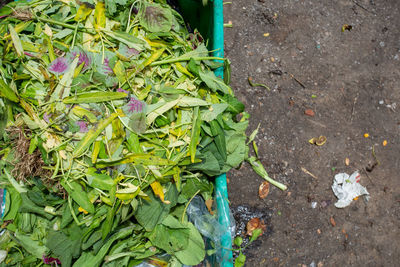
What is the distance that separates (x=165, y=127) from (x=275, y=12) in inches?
57.7

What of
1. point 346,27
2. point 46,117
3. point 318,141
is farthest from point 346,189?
point 46,117

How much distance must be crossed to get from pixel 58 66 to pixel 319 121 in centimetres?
165

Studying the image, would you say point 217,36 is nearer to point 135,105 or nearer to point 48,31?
point 135,105

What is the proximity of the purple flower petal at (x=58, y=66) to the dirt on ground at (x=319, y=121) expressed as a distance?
1.20 m

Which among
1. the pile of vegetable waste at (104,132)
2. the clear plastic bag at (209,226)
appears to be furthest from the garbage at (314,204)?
the pile of vegetable waste at (104,132)

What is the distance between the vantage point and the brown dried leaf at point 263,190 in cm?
209

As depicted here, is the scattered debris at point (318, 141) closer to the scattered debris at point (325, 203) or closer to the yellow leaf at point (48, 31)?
the scattered debris at point (325, 203)

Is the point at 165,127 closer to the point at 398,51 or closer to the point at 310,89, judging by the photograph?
the point at 310,89

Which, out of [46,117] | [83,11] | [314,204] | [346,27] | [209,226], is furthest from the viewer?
[346,27]

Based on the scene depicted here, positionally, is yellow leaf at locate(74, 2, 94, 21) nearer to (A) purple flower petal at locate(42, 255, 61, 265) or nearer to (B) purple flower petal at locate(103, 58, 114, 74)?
(B) purple flower petal at locate(103, 58, 114, 74)

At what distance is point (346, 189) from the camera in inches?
85.4

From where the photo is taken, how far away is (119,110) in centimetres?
125

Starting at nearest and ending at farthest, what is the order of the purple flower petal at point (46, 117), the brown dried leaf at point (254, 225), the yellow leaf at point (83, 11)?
1. the purple flower petal at point (46, 117)
2. the yellow leaf at point (83, 11)
3. the brown dried leaf at point (254, 225)

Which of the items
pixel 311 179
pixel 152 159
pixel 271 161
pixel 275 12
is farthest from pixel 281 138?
pixel 152 159
